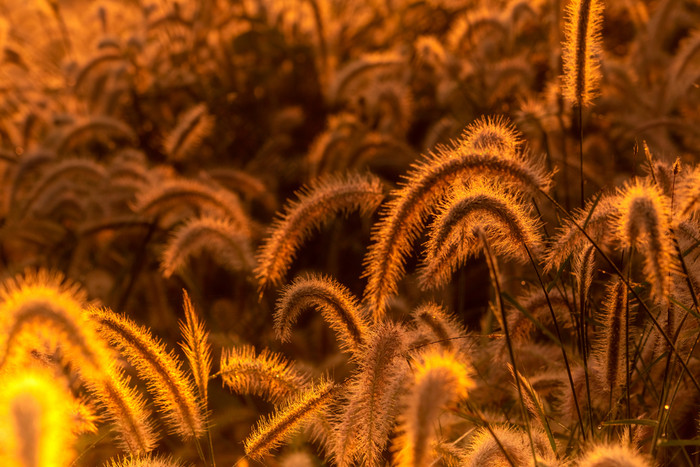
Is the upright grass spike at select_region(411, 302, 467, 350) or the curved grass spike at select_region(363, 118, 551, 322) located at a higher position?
the curved grass spike at select_region(363, 118, 551, 322)

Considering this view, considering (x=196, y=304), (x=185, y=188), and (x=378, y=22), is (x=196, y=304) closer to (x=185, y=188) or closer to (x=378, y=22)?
(x=185, y=188)

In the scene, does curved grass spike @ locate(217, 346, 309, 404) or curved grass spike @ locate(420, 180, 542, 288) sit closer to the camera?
curved grass spike @ locate(420, 180, 542, 288)

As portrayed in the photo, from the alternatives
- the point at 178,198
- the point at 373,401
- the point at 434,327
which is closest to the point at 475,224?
the point at 434,327

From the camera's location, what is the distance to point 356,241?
4.81 m

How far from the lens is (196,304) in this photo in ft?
12.4

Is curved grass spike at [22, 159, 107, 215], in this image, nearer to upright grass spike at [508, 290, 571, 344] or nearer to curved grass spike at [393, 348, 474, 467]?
upright grass spike at [508, 290, 571, 344]

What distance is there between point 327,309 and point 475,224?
47 cm

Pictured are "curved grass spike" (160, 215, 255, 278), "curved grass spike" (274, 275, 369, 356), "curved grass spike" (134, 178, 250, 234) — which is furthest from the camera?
"curved grass spike" (134, 178, 250, 234)

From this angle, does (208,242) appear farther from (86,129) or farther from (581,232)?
(86,129)

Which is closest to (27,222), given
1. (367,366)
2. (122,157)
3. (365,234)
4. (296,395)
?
(122,157)

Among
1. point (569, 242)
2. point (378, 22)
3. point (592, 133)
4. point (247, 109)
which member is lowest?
point (569, 242)

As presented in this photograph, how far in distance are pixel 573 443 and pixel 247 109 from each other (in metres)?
4.51

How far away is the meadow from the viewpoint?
6.15 ft

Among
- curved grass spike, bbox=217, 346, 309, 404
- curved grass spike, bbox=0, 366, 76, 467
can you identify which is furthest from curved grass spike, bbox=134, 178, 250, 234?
curved grass spike, bbox=0, 366, 76, 467
